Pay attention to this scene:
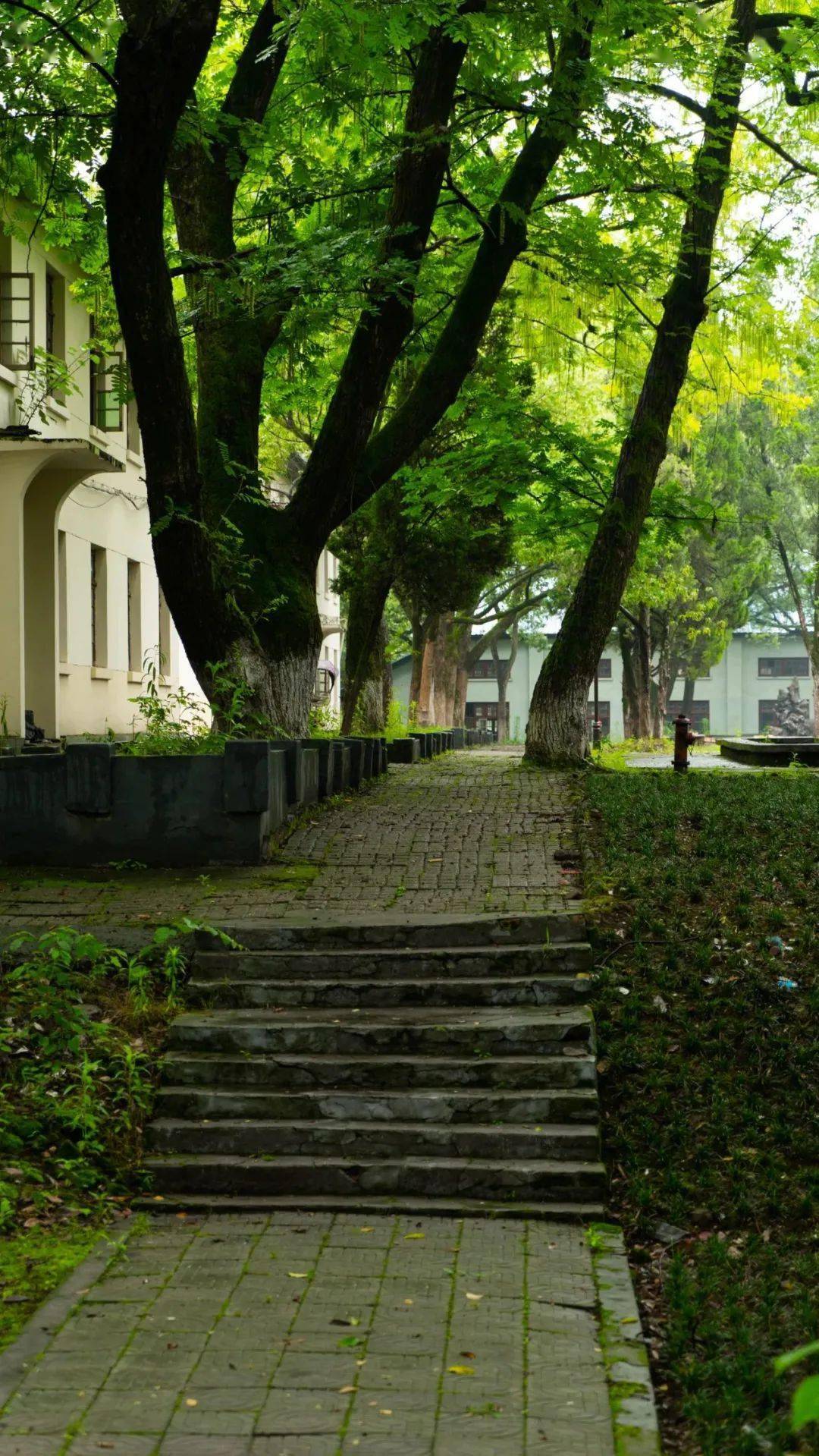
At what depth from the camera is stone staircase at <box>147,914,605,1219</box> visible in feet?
19.7

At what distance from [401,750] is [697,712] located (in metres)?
48.9

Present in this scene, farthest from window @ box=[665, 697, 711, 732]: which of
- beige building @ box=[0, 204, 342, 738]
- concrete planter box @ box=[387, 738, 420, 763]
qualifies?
concrete planter box @ box=[387, 738, 420, 763]

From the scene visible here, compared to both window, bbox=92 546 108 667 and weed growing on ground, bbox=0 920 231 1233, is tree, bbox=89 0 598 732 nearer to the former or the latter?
weed growing on ground, bbox=0 920 231 1233

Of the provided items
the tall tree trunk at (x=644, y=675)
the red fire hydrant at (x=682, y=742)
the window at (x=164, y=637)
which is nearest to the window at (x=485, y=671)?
the tall tree trunk at (x=644, y=675)


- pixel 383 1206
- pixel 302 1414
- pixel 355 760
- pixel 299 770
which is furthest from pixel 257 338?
pixel 302 1414

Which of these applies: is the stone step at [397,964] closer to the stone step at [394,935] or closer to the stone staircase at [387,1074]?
the stone staircase at [387,1074]

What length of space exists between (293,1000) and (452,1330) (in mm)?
2742

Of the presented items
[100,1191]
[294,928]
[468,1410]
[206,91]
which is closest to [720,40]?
[206,91]

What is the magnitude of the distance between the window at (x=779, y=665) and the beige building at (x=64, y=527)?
1788 inches

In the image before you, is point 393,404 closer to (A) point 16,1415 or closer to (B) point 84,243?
(B) point 84,243

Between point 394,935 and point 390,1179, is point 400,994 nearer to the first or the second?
point 394,935

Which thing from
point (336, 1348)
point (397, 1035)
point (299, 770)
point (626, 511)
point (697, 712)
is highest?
point (626, 511)

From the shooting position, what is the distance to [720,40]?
51.9 feet

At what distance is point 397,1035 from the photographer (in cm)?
685
